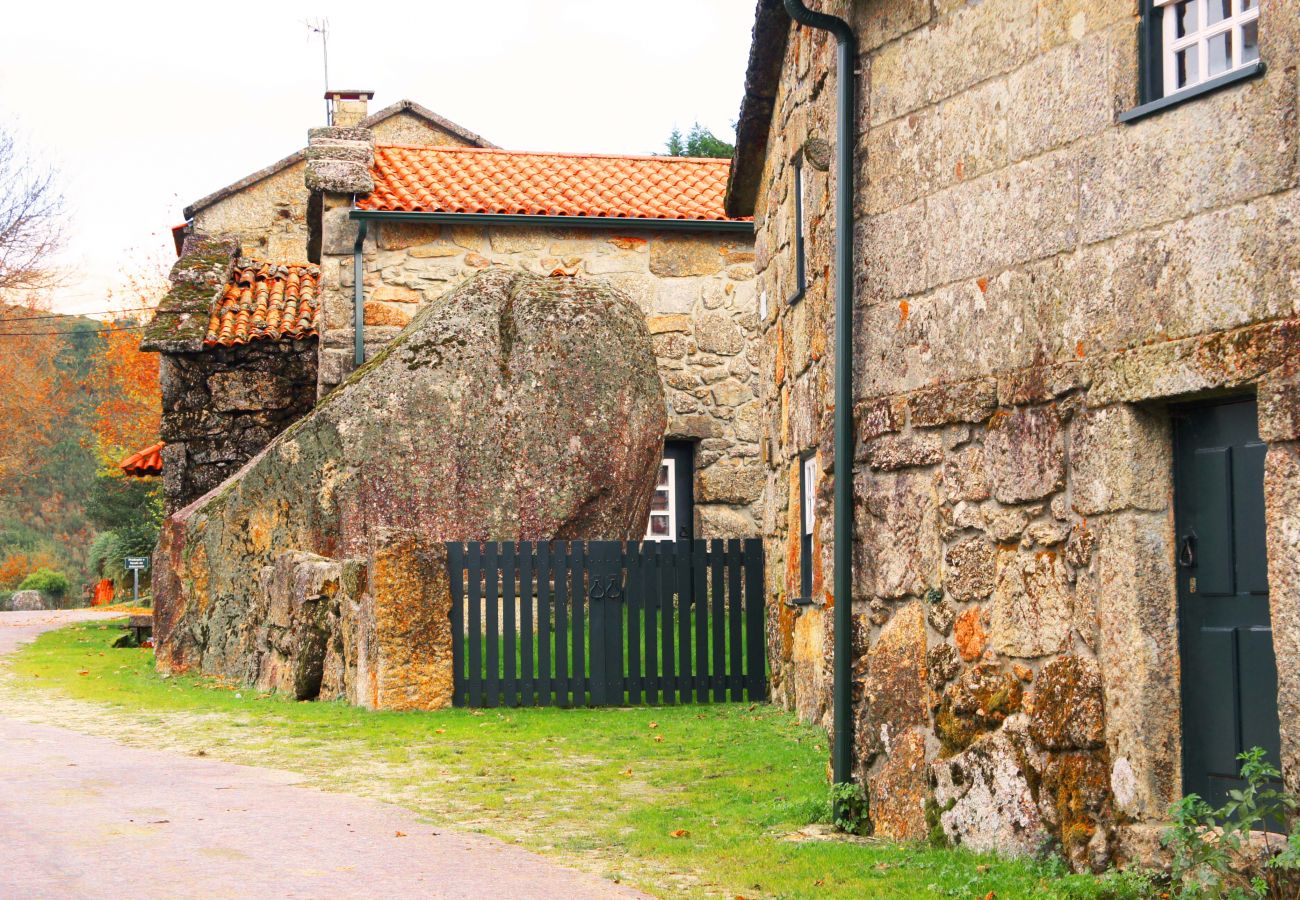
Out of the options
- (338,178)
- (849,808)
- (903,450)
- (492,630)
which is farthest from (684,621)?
(338,178)

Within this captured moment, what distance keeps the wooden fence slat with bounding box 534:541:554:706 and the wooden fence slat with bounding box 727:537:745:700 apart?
160 centimetres

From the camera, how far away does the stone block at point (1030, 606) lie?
557 centimetres

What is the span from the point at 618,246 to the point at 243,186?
14252mm

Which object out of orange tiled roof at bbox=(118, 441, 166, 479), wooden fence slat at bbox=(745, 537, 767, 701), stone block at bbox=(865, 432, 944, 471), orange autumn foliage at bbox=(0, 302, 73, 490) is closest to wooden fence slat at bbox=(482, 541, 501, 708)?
wooden fence slat at bbox=(745, 537, 767, 701)

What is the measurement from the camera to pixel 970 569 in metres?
6.05

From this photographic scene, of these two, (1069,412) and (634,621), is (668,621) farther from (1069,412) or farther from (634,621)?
(1069,412)

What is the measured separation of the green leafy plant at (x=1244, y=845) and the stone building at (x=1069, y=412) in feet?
0.61

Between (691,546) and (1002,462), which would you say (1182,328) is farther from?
(691,546)

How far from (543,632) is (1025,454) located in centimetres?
609

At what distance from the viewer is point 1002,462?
5871 mm

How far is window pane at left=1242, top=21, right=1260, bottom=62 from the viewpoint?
498 centimetres

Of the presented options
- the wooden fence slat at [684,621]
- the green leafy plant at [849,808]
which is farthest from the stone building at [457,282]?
the green leafy plant at [849,808]

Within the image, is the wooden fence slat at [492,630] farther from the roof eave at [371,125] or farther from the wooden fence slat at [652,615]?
the roof eave at [371,125]

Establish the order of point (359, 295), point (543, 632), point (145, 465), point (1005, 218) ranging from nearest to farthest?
point (1005, 218), point (543, 632), point (359, 295), point (145, 465)
